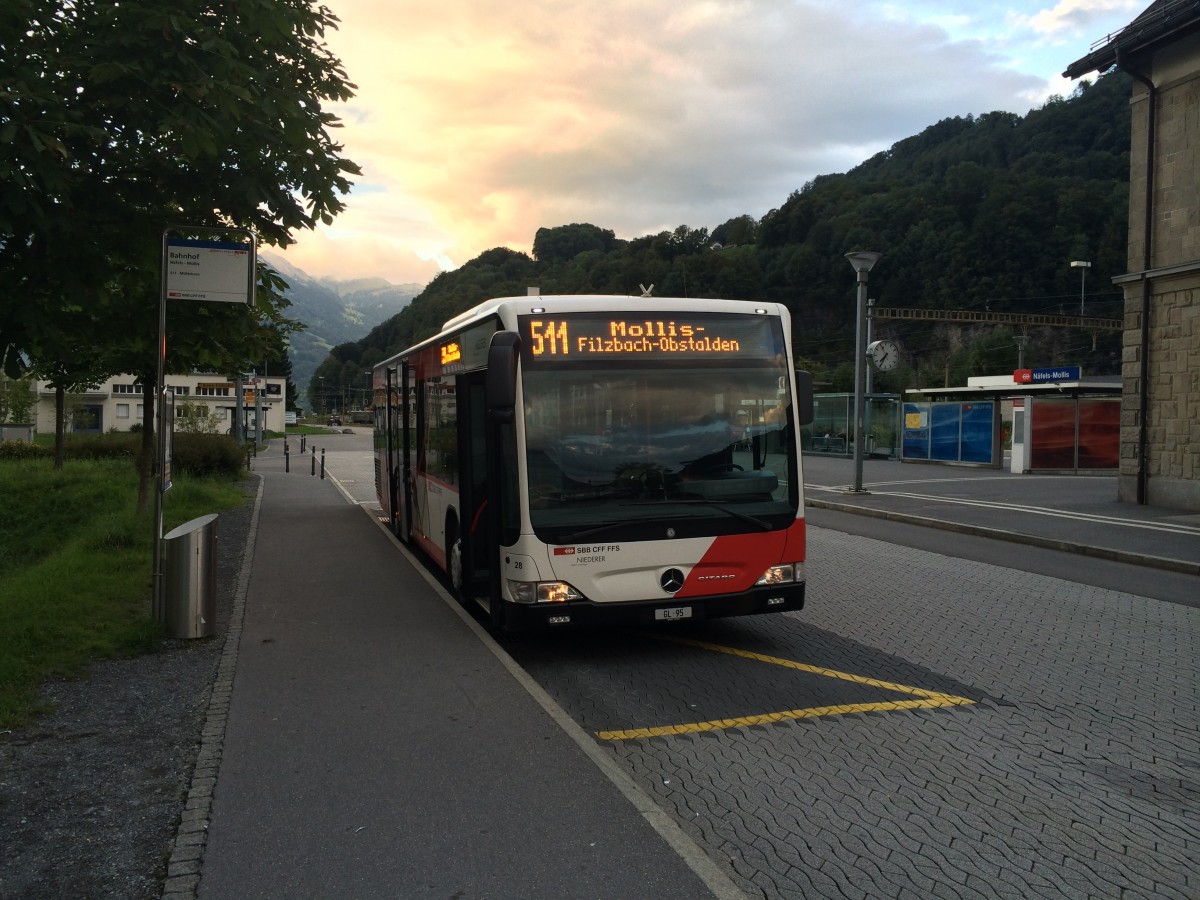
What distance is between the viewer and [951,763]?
5219 mm

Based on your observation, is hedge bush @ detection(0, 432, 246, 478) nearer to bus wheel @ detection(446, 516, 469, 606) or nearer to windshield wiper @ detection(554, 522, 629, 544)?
bus wheel @ detection(446, 516, 469, 606)

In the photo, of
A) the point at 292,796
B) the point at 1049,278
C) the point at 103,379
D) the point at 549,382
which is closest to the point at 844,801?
the point at 292,796

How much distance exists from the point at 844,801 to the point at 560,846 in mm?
1395

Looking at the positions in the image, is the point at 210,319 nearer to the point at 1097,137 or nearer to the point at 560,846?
the point at 560,846

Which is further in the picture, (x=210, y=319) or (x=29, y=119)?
(x=210, y=319)

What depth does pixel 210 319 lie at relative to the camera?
36.6 feet

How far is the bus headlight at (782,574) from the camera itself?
299 inches

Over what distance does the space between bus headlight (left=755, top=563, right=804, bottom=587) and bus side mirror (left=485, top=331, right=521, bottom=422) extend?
7.42 ft

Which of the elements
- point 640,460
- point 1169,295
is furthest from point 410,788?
point 1169,295

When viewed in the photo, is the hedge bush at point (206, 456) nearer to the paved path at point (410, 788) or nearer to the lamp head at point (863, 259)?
the lamp head at point (863, 259)

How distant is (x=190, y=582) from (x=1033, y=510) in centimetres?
1612

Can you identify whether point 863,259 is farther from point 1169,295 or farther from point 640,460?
point 640,460

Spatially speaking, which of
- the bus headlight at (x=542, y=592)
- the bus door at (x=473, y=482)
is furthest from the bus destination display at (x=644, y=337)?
the bus headlight at (x=542, y=592)

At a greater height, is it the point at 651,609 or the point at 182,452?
the point at 182,452
